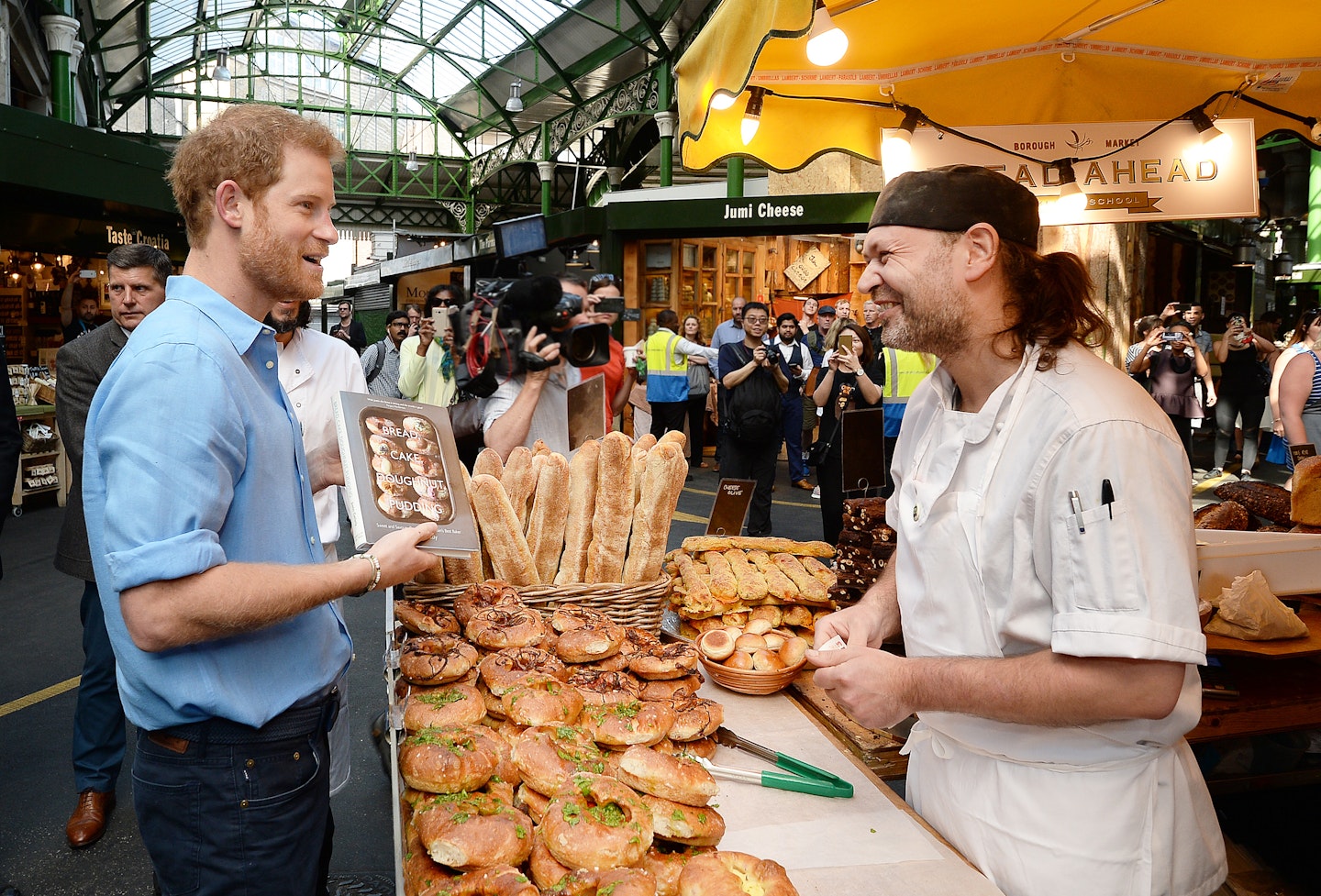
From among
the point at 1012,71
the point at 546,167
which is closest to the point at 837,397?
the point at 1012,71

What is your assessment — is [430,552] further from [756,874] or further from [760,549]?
[760,549]

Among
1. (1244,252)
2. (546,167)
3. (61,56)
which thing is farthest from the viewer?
(1244,252)

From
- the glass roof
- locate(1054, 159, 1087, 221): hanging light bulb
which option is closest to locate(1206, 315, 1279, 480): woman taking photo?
locate(1054, 159, 1087, 221): hanging light bulb

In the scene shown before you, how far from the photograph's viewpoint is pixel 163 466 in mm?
1286

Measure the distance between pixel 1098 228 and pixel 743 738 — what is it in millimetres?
4612

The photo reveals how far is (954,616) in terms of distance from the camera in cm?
153

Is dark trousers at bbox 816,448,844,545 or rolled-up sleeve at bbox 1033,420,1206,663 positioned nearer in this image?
rolled-up sleeve at bbox 1033,420,1206,663

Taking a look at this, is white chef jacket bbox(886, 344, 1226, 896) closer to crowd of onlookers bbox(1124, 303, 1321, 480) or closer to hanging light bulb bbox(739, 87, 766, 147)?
hanging light bulb bbox(739, 87, 766, 147)

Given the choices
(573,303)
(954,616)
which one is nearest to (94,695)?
(573,303)

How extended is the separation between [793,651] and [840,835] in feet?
2.48

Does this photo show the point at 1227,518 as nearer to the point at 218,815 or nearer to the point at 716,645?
the point at 716,645

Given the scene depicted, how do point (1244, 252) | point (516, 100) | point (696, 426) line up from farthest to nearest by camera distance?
point (1244, 252)
point (516, 100)
point (696, 426)

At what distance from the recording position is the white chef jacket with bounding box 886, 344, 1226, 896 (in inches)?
49.9

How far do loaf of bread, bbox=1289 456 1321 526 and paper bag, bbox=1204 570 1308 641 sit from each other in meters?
0.81
